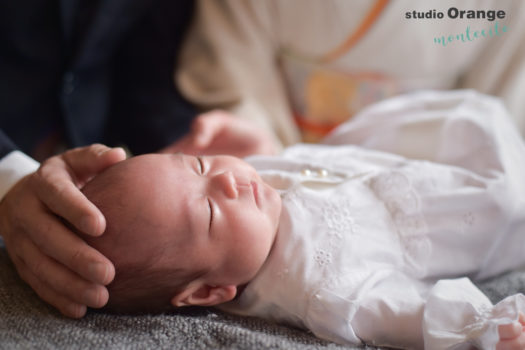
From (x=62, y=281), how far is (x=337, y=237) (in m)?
0.39

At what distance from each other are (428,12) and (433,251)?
0.44 metres

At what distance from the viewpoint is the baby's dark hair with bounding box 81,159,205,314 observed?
67 cm

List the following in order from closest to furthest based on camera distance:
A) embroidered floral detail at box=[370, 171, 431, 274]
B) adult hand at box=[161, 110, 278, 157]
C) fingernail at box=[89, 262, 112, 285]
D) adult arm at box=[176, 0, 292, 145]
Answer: fingernail at box=[89, 262, 112, 285], embroidered floral detail at box=[370, 171, 431, 274], adult hand at box=[161, 110, 278, 157], adult arm at box=[176, 0, 292, 145]

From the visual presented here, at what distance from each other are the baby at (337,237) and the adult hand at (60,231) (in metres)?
0.04

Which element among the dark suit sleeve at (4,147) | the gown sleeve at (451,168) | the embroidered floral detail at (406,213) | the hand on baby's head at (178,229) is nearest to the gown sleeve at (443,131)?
the gown sleeve at (451,168)

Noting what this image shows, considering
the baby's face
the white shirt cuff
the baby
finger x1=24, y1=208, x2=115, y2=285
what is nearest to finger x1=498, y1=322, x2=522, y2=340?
the baby

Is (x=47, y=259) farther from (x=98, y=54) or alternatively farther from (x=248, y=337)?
(x=98, y=54)

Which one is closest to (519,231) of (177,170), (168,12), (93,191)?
(177,170)

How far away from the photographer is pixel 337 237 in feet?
2.61

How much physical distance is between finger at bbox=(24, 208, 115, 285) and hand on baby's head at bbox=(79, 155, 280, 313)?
28 millimetres

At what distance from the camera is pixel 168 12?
1.32 m

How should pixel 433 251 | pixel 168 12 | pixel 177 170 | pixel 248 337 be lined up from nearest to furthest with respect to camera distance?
pixel 248 337
pixel 177 170
pixel 433 251
pixel 168 12

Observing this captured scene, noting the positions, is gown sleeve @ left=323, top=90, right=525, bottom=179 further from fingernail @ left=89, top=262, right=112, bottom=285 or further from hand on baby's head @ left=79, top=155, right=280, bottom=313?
fingernail @ left=89, top=262, right=112, bottom=285

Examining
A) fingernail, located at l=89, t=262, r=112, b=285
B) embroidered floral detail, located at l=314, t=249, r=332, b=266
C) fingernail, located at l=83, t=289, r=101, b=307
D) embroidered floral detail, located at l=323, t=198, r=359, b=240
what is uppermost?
fingernail, located at l=89, t=262, r=112, b=285
